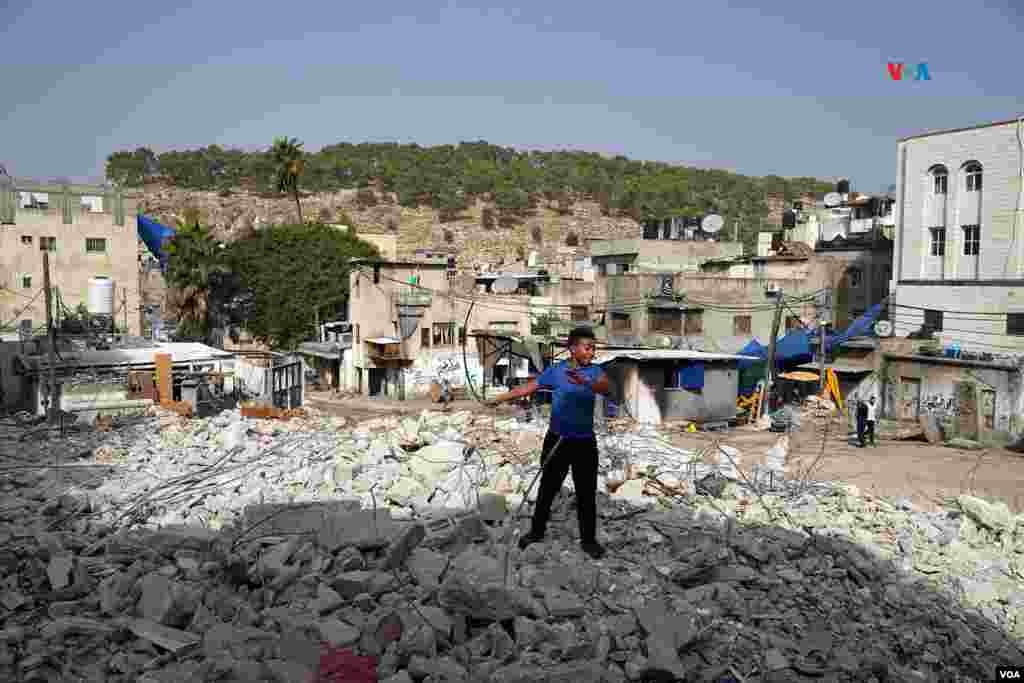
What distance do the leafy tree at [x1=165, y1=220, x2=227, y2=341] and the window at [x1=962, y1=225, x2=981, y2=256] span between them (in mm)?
33121

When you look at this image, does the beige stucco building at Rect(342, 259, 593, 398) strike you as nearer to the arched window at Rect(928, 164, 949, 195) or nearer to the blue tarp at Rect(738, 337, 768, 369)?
the blue tarp at Rect(738, 337, 768, 369)

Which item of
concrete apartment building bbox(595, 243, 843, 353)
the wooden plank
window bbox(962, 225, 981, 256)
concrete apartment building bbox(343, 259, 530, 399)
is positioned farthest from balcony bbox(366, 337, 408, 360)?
window bbox(962, 225, 981, 256)

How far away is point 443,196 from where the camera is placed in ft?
227

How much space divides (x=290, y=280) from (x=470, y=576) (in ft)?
129

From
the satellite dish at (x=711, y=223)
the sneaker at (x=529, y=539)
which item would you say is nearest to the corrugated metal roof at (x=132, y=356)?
the sneaker at (x=529, y=539)

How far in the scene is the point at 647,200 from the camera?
7338cm

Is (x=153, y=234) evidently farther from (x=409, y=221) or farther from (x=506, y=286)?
(x=409, y=221)

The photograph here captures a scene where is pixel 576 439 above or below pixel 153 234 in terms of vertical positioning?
below

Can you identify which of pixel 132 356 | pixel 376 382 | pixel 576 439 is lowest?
pixel 376 382

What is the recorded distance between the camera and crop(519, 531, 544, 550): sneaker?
618 centimetres

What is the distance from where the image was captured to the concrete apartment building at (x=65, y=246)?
36.1 m

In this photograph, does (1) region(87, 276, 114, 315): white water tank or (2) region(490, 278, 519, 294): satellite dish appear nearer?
(1) region(87, 276, 114, 315): white water tank

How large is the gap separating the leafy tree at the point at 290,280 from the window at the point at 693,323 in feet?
62.3

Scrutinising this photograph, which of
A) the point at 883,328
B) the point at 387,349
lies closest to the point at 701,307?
the point at 883,328
